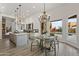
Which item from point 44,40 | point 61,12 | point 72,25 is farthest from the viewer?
point 44,40

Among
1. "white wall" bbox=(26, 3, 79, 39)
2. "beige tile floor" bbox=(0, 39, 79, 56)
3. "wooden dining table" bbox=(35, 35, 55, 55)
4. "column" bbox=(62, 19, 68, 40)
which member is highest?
"white wall" bbox=(26, 3, 79, 39)

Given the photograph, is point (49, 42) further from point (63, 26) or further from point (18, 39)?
point (18, 39)

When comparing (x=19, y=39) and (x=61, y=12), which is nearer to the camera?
(x=61, y=12)

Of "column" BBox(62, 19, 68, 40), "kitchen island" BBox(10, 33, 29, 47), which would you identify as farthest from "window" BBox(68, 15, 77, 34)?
"kitchen island" BBox(10, 33, 29, 47)

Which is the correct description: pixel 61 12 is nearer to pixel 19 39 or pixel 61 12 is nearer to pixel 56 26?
pixel 56 26

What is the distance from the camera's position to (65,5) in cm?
310

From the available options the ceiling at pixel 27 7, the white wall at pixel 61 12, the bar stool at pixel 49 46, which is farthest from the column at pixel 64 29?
the ceiling at pixel 27 7

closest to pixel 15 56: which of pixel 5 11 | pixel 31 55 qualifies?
pixel 31 55

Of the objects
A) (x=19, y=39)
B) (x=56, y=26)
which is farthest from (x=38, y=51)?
(x=56, y=26)

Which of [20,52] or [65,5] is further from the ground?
[65,5]

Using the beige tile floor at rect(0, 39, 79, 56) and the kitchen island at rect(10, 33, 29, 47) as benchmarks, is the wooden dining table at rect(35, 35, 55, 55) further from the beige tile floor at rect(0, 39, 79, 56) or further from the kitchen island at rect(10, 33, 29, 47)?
the kitchen island at rect(10, 33, 29, 47)

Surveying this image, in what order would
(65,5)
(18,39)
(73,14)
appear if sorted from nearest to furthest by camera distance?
(65,5) < (73,14) < (18,39)

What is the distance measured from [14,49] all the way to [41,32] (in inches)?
32.4

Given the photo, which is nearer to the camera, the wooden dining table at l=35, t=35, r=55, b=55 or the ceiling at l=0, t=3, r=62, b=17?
the ceiling at l=0, t=3, r=62, b=17
